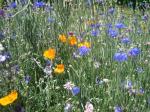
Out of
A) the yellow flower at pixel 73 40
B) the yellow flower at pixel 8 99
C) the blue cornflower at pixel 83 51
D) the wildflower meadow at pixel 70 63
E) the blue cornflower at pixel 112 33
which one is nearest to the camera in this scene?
the yellow flower at pixel 8 99

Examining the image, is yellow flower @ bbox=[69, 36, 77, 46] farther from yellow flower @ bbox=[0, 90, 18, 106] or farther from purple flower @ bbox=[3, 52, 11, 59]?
yellow flower @ bbox=[0, 90, 18, 106]

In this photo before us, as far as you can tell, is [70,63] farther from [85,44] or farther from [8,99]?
[8,99]

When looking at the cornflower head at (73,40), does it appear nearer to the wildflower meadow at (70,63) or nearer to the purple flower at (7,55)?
the wildflower meadow at (70,63)

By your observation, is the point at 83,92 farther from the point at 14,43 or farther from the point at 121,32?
the point at 121,32

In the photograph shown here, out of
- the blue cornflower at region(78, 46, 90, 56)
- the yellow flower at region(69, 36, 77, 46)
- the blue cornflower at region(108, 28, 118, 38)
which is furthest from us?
the blue cornflower at region(108, 28, 118, 38)

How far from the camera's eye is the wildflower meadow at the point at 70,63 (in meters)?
2.54

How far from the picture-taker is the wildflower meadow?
2.54 metres

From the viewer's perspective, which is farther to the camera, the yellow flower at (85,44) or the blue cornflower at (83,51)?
the yellow flower at (85,44)

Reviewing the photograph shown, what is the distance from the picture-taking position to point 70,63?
302 centimetres

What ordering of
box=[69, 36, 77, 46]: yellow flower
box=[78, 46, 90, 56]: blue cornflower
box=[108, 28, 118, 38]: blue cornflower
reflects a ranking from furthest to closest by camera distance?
1. box=[108, 28, 118, 38]: blue cornflower
2. box=[69, 36, 77, 46]: yellow flower
3. box=[78, 46, 90, 56]: blue cornflower

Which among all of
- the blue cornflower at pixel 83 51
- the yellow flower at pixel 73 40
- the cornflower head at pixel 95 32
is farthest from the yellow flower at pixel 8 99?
the cornflower head at pixel 95 32

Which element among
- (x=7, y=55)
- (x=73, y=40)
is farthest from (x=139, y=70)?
(x=7, y=55)

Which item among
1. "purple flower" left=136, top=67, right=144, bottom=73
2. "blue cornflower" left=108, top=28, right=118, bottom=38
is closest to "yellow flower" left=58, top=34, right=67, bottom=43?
"blue cornflower" left=108, top=28, right=118, bottom=38

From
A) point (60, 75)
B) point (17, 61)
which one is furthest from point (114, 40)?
point (17, 61)
